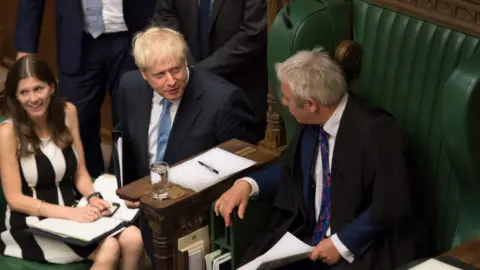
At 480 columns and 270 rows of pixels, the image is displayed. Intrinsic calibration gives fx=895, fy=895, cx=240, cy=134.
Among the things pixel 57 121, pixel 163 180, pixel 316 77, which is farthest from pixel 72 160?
pixel 316 77

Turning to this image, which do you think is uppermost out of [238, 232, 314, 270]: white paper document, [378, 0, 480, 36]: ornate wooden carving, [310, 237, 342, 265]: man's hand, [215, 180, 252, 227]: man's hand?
[378, 0, 480, 36]: ornate wooden carving

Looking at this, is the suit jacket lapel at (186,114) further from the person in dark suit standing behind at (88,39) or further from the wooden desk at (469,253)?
the wooden desk at (469,253)

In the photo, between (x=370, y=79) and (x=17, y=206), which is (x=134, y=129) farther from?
(x=370, y=79)

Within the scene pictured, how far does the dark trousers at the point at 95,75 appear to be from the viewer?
3.65 m

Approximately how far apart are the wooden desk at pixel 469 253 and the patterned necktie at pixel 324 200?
0.53 metres

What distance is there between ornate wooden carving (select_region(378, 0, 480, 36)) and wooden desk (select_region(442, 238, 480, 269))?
1.96 feet

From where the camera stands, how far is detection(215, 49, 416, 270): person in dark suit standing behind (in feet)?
8.05

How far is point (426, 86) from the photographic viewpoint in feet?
8.43

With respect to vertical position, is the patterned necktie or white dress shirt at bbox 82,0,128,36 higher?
white dress shirt at bbox 82,0,128,36

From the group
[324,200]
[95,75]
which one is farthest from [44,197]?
[324,200]

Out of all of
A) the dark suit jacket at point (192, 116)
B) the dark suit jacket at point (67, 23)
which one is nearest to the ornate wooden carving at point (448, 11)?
the dark suit jacket at point (192, 116)

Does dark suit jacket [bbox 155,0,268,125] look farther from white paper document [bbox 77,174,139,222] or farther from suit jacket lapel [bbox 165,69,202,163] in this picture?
white paper document [bbox 77,174,139,222]

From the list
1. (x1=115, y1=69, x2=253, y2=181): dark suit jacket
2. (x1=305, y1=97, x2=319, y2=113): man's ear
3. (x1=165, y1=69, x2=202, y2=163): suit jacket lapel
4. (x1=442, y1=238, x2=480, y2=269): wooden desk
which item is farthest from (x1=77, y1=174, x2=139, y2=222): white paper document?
(x1=442, y1=238, x2=480, y2=269): wooden desk

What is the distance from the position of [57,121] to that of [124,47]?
64 cm
